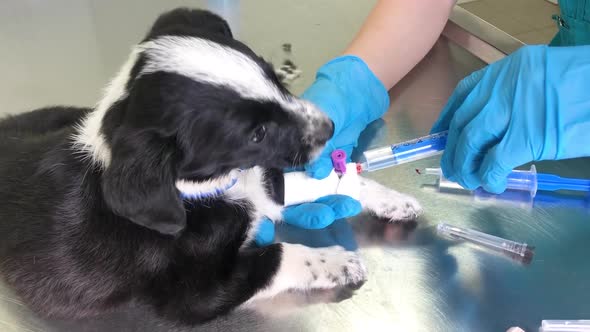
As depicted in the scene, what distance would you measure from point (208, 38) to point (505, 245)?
2.80 feet

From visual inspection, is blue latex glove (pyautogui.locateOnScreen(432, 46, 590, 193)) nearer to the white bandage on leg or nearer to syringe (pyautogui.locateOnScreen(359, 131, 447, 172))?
syringe (pyautogui.locateOnScreen(359, 131, 447, 172))

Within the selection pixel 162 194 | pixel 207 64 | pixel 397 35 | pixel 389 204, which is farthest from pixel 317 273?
pixel 397 35

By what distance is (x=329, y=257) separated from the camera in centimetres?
120

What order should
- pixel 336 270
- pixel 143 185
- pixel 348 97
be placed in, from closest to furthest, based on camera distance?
pixel 143 185
pixel 336 270
pixel 348 97

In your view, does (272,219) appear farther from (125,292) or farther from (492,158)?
(492,158)

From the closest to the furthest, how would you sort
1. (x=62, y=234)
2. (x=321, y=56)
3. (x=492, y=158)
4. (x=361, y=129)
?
(x=62, y=234), (x=492, y=158), (x=361, y=129), (x=321, y=56)

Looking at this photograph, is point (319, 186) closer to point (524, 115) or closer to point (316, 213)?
point (316, 213)

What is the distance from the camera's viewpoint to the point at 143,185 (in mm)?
989

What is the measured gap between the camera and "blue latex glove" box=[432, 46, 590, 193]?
1.19m

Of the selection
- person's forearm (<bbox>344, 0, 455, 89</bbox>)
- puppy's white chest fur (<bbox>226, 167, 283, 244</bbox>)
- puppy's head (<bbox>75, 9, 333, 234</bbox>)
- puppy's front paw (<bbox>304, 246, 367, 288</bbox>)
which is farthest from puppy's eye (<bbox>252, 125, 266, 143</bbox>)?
person's forearm (<bbox>344, 0, 455, 89</bbox>)

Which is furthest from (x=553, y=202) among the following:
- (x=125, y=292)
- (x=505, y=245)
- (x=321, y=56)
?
(x=125, y=292)

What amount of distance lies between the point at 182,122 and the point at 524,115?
777 millimetres

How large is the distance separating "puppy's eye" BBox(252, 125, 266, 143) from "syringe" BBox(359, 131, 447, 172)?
0.34 metres

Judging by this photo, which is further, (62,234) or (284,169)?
(284,169)
